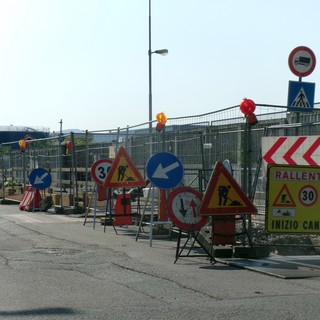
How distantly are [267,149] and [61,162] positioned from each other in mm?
10498

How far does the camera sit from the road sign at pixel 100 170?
14.9 metres

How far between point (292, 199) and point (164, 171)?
2.73m

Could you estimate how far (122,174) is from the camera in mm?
13625

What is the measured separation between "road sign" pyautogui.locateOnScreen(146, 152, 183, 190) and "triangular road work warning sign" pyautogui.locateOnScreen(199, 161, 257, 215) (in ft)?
6.23

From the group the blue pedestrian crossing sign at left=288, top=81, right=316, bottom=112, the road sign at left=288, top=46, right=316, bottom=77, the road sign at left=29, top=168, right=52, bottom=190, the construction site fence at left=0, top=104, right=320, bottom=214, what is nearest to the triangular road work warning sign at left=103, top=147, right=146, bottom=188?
the construction site fence at left=0, top=104, right=320, bottom=214

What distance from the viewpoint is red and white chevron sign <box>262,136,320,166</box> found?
10422 millimetres

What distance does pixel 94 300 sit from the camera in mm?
6805

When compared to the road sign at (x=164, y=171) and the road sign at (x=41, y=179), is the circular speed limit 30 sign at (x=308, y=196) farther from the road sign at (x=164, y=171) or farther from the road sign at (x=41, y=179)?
the road sign at (x=41, y=179)

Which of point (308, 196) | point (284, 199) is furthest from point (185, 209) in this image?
point (308, 196)

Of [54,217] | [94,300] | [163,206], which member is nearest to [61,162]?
[54,217]

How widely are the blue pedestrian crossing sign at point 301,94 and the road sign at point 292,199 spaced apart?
2.20 meters

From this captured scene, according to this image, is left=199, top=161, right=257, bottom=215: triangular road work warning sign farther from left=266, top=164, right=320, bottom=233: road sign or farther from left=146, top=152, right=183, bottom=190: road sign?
left=146, top=152, right=183, bottom=190: road sign

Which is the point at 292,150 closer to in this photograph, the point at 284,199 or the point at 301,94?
the point at 284,199

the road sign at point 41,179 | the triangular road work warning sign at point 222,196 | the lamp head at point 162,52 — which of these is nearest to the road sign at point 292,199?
the triangular road work warning sign at point 222,196
